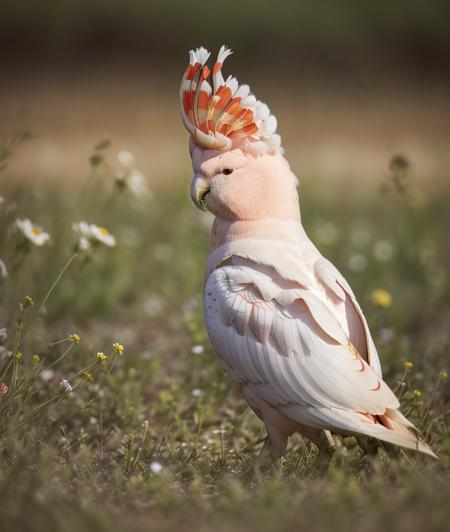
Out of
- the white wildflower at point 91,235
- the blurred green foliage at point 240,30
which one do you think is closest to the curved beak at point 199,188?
the white wildflower at point 91,235

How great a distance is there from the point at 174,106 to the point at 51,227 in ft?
15.2

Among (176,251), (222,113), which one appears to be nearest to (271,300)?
(222,113)

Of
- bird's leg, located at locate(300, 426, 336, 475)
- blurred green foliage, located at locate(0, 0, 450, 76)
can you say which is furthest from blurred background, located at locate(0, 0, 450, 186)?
bird's leg, located at locate(300, 426, 336, 475)

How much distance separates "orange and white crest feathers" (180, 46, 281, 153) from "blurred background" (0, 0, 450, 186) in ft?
18.0

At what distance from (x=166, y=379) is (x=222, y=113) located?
4.54ft

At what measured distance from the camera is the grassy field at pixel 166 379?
6.88 feet

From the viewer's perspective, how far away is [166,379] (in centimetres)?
357

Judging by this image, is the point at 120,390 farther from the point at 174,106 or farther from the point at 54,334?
the point at 174,106

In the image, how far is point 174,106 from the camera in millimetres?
9531

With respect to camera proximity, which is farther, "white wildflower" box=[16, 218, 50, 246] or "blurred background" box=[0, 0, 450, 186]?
"blurred background" box=[0, 0, 450, 186]

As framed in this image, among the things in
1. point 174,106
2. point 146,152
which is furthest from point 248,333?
point 174,106

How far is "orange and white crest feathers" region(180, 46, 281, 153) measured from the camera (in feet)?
8.50

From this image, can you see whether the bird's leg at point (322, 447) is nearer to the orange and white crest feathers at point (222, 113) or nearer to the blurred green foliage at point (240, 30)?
the orange and white crest feathers at point (222, 113)

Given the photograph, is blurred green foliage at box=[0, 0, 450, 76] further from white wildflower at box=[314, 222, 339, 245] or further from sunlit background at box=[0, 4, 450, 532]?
white wildflower at box=[314, 222, 339, 245]
